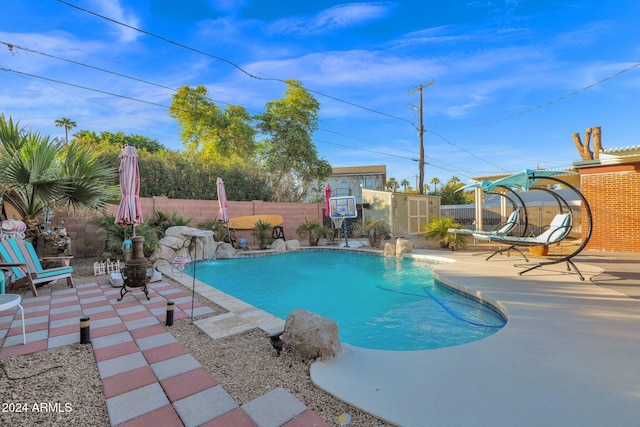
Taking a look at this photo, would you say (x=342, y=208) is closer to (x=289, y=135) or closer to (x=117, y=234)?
(x=289, y=135)

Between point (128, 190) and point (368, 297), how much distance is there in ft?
17.1

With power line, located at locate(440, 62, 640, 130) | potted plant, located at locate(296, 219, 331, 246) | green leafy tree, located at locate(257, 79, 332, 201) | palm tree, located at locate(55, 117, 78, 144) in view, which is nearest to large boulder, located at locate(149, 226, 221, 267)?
potted plant, located at locate(296, 219, 331, 246)

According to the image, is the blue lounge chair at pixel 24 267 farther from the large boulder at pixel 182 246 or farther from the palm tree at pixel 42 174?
the large boulder at pixel 182 246

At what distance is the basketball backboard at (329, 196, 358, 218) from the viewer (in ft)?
42.7

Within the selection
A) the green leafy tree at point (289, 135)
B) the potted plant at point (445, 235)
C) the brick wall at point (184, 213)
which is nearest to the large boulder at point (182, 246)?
the brick wall at point (184, 213)

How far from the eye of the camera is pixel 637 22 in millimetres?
8305

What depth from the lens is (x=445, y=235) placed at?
33.7 ft

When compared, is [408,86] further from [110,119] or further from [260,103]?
[110,119]

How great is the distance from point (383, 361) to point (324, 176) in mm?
17288

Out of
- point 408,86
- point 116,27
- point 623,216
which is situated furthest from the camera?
point 408,86

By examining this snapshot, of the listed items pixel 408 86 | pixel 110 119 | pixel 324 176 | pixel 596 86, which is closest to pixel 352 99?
pixel 408 86

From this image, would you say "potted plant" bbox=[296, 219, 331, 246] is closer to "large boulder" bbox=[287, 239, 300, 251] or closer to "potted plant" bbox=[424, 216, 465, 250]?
"large boulder" bbox=[287, 239, 300, 251]

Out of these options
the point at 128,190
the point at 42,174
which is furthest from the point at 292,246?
the point at 42,174

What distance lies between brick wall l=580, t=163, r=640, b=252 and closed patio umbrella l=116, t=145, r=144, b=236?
12367 mm
